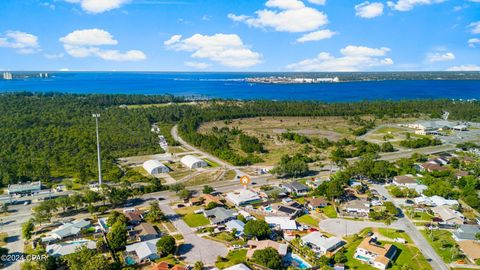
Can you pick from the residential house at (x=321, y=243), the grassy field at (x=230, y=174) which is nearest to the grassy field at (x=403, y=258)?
the residential house at (x=321, y=243)

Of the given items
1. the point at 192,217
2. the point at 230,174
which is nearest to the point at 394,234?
the point at 192,217

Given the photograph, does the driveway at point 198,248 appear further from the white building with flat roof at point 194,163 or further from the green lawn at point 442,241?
the white building with flat roof at point 194,163

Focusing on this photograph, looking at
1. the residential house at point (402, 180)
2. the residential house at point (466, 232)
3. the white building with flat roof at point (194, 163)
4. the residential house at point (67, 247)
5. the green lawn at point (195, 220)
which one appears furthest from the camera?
the white building with flat roof at point (194, 163)

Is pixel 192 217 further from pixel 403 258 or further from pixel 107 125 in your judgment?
pixel 107 125

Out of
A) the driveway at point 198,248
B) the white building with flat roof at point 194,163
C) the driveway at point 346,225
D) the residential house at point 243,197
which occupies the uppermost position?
the white building with flat roof at point 194,163

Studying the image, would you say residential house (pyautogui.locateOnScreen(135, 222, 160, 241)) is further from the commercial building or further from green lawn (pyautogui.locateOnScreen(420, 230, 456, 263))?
green lawn (pyautogui.locateOnScreen(420, 230, 456, 263))

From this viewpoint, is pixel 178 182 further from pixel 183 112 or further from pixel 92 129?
pixel 183 112
